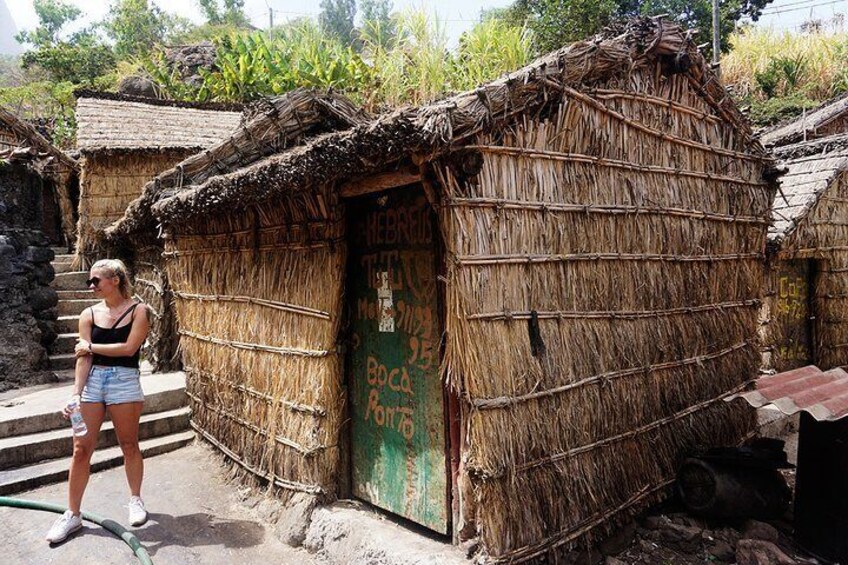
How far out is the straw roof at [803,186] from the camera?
289 inches

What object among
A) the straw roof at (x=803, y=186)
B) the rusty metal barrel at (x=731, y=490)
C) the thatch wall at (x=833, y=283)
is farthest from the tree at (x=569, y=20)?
the rusty metal barrel at (x=731, y=490)

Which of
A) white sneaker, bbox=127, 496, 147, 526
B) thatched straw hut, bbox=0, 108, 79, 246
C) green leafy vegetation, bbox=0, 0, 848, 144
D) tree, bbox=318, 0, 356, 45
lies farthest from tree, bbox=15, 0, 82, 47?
white sneaker, bbox=127, 496, 147, 526

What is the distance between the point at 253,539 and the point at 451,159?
3388 millimetres

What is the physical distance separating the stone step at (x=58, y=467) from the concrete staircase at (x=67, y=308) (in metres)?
2.58

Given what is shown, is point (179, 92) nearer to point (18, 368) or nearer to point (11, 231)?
point (11, 231)

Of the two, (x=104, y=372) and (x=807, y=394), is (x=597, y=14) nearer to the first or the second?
(x=807, y=394)

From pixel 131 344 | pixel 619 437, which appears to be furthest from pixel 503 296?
pixel 131 344

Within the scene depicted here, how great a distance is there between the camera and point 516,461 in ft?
10.4

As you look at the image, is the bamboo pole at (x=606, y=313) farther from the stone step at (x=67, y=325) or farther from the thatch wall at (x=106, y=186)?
the thatch wall at (x=106, y=186)

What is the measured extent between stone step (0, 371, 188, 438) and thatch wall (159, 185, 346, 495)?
2.22 ft

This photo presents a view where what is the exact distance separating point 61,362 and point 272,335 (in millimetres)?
5170

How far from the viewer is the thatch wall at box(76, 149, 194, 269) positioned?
35.2ft

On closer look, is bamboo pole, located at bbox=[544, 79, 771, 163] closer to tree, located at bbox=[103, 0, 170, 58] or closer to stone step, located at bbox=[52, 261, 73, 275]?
stone step, located at bbox=[52, 261, 73, 275]

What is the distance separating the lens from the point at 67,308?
357 inches
